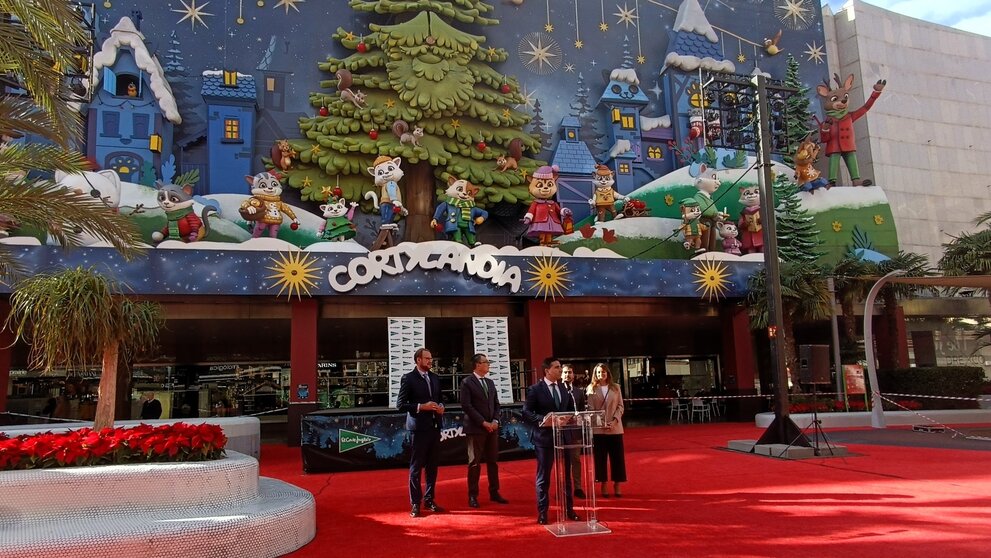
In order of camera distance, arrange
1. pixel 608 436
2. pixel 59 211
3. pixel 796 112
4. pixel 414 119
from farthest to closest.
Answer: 1. pixel 796 112
2. pixel 414 119
3. pixel 608 436
4. pixel 59 211

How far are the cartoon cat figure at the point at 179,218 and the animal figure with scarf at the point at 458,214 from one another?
21.1 ft

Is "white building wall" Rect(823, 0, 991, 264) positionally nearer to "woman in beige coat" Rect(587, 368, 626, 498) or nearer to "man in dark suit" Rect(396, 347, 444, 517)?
"woman in beige coat" Rect(587, 368, 626, 498)

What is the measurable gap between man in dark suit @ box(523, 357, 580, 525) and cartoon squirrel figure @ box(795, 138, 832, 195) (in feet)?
66.9

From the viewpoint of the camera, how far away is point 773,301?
1248cm

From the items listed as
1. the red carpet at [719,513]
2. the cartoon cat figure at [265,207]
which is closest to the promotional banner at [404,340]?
the cartoon cat figure at [265,207]

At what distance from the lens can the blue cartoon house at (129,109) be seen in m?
20.6

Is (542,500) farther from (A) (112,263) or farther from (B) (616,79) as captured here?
(B) (616,79)

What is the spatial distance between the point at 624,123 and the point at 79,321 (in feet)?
66.4

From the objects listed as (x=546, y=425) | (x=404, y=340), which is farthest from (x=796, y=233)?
(x=546, y=425)

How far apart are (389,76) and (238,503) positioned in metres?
18.1

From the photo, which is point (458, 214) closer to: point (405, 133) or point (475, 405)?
point (405, 133)

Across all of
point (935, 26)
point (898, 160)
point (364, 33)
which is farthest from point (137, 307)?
point (935, 26)

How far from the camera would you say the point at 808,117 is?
26.5m

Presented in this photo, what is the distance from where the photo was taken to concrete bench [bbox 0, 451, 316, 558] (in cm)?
509
